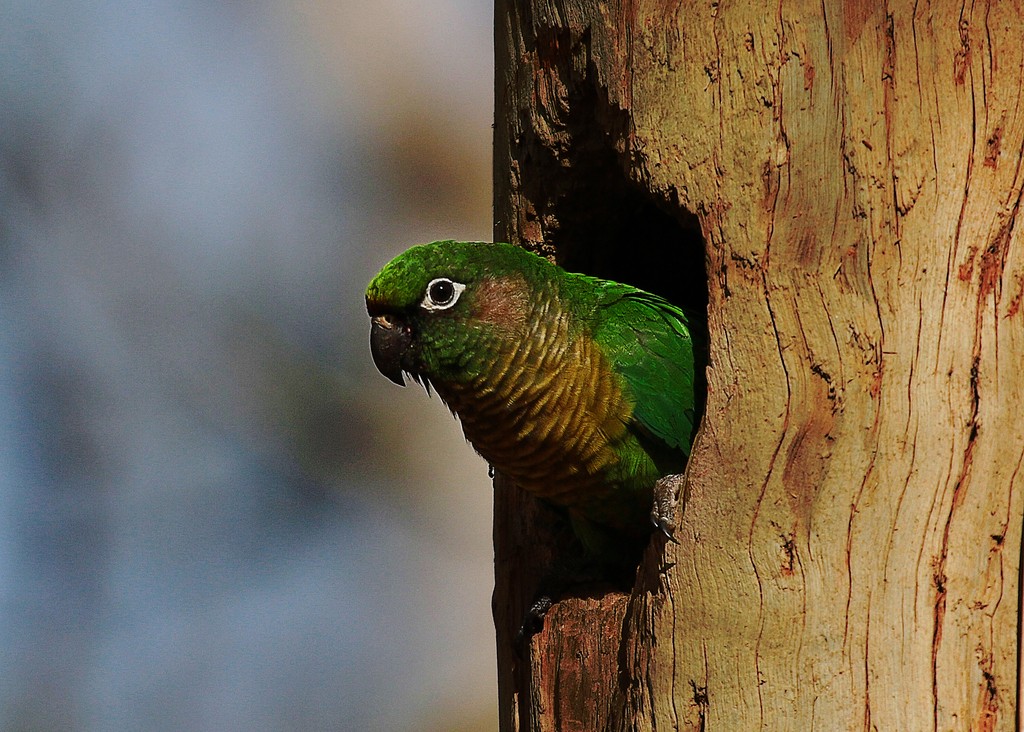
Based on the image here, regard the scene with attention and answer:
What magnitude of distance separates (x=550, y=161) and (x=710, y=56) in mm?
902

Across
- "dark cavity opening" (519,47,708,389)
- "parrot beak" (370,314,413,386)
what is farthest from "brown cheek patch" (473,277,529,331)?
"dark cavity opening" (519,47,708,389)

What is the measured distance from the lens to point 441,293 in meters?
3.85

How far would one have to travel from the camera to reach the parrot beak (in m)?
3.89

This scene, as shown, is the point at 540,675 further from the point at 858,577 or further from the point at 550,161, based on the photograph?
the point at 550,161

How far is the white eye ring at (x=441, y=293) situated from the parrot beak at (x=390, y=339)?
132mm

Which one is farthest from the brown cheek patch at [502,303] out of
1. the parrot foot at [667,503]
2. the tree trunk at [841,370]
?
the parrot foot at [667,503]

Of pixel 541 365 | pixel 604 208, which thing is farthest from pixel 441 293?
pixel 604 208

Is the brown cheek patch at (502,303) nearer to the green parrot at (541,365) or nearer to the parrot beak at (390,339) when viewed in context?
the green parrot at (541,365)

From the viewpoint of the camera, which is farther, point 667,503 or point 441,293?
point 441,293

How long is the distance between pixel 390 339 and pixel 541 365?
0.57 metres

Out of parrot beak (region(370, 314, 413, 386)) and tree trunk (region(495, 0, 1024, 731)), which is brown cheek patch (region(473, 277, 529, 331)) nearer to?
parrot beak (region(370, 314, 413, 386))

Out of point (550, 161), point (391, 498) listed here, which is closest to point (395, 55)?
point (391, 498)

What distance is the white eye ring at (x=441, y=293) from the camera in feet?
12.6

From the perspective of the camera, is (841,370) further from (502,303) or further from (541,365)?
(502,303)
